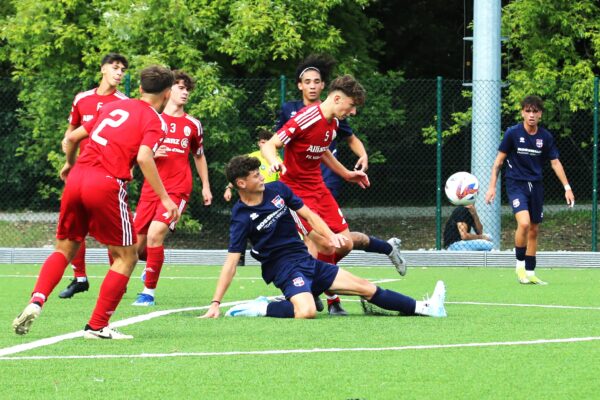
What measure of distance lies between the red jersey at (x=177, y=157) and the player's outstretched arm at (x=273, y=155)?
191 cm

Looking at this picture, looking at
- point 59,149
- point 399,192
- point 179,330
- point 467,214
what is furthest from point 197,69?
point 179,330

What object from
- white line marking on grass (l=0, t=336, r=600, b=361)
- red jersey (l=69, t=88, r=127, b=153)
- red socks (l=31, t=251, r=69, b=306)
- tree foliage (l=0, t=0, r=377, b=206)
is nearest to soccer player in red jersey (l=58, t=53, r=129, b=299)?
red jersey (l=69, t=88, r=127, b=153)

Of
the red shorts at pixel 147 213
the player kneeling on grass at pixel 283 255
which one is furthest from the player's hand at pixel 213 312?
the red shorts at pixel 147 213

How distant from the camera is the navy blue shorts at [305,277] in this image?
971 cm

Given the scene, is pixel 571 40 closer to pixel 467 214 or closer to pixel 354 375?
pixel 467 214

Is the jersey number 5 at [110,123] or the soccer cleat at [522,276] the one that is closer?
the jersey number 5 at [110,123]

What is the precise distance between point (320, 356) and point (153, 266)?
450 centimetres

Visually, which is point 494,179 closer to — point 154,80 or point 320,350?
point 154,80

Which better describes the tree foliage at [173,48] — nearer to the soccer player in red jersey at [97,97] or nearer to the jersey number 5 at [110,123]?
the soccer player in red jersey at [97,97]

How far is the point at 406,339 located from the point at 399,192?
553 inches

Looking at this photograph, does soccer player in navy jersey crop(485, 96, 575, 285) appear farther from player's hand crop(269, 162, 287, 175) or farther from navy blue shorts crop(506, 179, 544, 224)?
player's hand crop(269, 162, 287, 175)

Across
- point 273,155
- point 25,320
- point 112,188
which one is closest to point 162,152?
point 273,155

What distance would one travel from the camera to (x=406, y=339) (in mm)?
8133

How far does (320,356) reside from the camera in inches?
285
